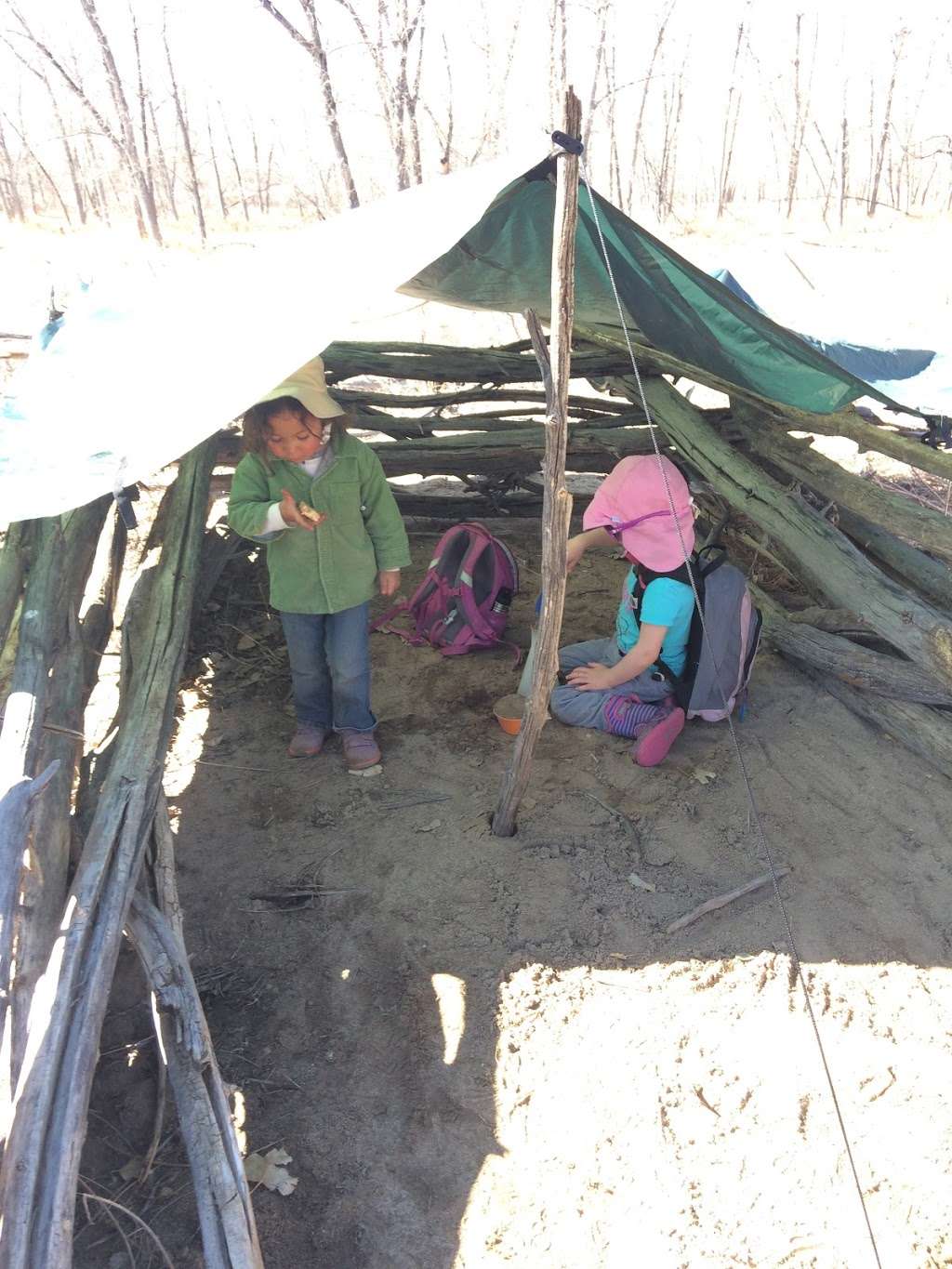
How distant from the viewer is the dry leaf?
6.87ft

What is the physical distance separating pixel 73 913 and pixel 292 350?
1367 mm

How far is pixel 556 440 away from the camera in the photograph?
7.82ft

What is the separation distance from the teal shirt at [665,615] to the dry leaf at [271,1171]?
2.00 meters

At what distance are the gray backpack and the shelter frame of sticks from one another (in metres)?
0.32

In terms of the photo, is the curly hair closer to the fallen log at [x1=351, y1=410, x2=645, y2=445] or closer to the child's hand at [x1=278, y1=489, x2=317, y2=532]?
the child's hand at [x1=278, y1=489, x2=317, y2=532]

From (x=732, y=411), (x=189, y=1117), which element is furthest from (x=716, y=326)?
(x=189, y=1117)

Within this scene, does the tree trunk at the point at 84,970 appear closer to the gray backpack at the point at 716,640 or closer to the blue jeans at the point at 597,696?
the blue jeans at the point at 597,696

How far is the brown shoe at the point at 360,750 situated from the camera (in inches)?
136

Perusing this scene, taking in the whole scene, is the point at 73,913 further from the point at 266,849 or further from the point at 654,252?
the point at 654,252

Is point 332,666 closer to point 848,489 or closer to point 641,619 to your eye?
point 641,619

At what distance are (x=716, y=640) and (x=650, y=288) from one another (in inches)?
48.7

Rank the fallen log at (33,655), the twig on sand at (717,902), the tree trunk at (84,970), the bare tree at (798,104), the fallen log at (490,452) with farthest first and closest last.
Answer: the bare tree at (798,104) → the fallen log at (490,452) → the twig on sand at (717,902) → the fallen log at (33,655) → the tree trunk at (84,970)

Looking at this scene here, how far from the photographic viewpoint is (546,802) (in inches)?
128

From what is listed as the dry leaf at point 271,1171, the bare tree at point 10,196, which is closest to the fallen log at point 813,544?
the dry leaf at point 271,1171
